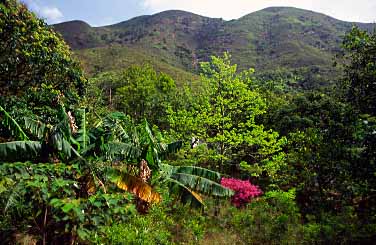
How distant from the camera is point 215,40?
139 meters

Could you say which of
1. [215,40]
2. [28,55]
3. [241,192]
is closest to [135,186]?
[241,192]

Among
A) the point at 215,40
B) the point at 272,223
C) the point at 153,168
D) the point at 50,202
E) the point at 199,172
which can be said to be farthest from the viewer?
the point at 215,40

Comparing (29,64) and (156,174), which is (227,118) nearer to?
(156,174)

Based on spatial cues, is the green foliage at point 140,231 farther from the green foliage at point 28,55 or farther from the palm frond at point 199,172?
the green foliage at point 28,55

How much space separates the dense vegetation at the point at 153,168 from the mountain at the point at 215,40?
4677cm

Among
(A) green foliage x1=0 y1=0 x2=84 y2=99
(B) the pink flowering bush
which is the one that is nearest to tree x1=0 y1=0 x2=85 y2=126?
(A) green foliage x1=0 y1=0 x2=84 y2=99

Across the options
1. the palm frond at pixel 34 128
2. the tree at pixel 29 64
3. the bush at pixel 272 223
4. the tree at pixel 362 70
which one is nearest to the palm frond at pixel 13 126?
the palm frond at pixel 34 128

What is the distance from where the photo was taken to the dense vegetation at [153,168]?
670 cm

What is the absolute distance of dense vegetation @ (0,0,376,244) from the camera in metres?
6.70

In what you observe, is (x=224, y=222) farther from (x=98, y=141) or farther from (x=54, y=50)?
(x=54, y=50)

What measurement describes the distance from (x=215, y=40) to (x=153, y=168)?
446 ft

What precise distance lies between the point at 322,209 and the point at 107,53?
62.8 m

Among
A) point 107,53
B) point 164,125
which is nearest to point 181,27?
point 107,53

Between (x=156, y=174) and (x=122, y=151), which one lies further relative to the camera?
(x=156, y=174)
